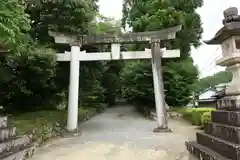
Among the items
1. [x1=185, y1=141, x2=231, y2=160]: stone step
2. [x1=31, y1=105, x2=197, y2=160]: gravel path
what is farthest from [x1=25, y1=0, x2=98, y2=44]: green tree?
[x1=185, y1=141, x2=231, y2=160]: stone step

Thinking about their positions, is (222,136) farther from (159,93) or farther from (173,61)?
(173,61)

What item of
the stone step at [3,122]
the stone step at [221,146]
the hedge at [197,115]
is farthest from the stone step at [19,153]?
the hedge at [197,115]

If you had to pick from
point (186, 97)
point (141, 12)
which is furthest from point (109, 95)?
point (186, 97)

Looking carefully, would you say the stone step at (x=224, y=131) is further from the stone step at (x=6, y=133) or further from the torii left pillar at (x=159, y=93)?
the torii left pillar at (x=159, y=93)

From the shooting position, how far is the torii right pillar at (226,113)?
4262mm

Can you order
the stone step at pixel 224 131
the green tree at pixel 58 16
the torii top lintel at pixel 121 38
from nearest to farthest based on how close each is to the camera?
1. the stone step at pixel 224 131
2. the green tree at pixel 58 16
3. the torii top lintel at pixel 121 38

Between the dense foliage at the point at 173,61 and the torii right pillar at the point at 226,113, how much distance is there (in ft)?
31.7

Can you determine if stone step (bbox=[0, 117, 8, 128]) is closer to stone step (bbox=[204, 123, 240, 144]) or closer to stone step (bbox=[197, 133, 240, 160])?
stone step (bbox=[197, 133, 240, 160])

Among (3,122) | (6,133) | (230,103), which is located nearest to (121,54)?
Answer: (3,122)

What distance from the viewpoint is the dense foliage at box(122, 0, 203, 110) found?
15.4 meters

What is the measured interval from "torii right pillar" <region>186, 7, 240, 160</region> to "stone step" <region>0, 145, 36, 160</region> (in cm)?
423

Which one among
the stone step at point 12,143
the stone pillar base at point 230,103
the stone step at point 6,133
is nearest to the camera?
the stone pillar base at point 230,103

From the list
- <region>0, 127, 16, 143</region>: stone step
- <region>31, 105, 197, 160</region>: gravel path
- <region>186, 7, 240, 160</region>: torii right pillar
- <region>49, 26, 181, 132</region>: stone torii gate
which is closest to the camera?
<region>186, 7, 240, 160</region>: torii right pillar

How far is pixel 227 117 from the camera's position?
4660mm
